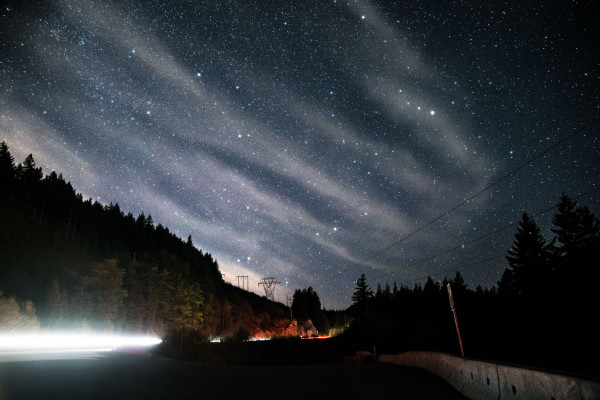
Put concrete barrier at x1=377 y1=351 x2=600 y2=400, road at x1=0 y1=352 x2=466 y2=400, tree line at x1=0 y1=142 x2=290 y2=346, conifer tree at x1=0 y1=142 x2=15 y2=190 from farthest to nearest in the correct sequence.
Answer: conifer tree at x1=0 y1=142 x2=15 y2=190 < tree line at x1=0 y1=142 x2=290 y2=346 < road at x1=0 y1=352 x2=466 y2=400 < concrete barrier at x1=377 y1=351 x2=600 y2=400

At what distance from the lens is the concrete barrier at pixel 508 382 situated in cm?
536

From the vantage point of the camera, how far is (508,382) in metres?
7.96

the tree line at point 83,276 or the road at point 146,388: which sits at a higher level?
the tree line at point 83,276

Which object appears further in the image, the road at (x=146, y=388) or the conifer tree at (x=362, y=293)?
the conifer tree at (x=362, y=293)

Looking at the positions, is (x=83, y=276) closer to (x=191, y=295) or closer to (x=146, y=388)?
(x=191, y=295)

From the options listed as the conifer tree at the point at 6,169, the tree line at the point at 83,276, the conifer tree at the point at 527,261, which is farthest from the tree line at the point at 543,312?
the conifer tree at the point at 6,169

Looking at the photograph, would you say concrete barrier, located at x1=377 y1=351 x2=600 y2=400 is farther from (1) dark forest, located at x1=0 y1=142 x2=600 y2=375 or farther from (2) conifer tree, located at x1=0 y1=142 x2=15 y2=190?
(2) conifer tree, located at x1=0 y1=142 x2=15 y2=190

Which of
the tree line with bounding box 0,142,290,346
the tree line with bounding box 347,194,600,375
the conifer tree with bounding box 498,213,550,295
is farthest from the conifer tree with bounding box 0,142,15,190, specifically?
the conifer tree with bounding box 498,213,550,295

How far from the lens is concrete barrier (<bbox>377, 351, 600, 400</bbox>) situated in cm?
536

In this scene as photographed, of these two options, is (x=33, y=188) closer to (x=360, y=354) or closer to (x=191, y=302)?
(x=191, y=302)

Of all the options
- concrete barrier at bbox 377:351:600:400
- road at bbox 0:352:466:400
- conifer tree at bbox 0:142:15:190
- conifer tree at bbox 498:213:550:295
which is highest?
conifer tree at bbox 0:142:15:190

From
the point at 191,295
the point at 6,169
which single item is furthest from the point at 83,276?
the point at 6,169

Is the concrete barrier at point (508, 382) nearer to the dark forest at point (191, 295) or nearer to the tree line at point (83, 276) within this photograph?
the dark forest at point (191, 295)

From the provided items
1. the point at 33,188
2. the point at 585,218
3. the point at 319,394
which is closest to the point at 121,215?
the point at 33,188
